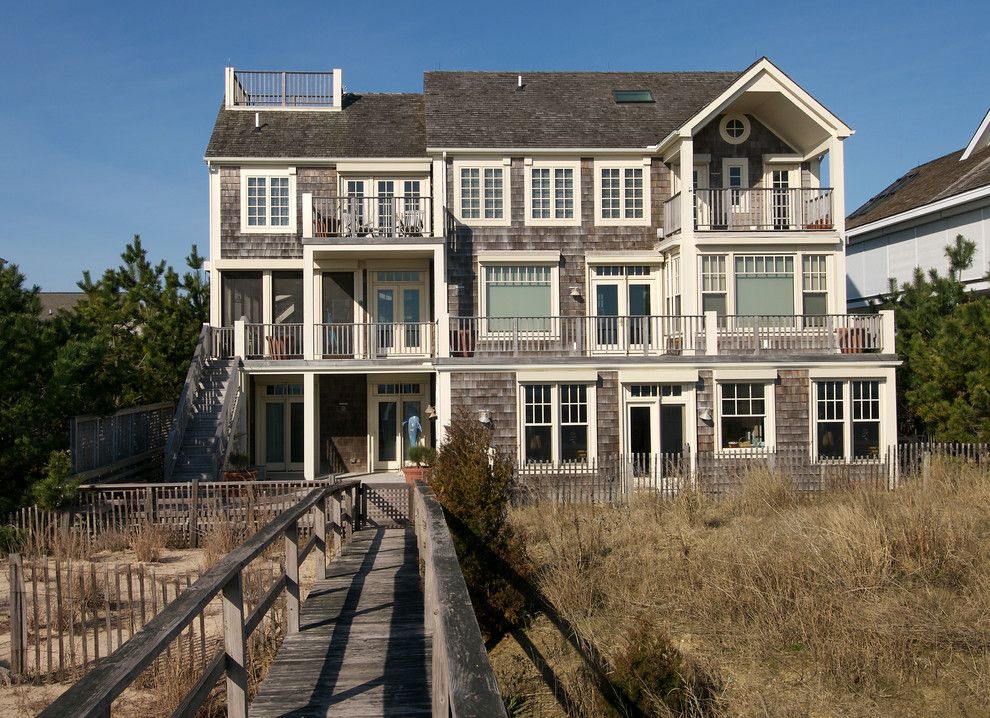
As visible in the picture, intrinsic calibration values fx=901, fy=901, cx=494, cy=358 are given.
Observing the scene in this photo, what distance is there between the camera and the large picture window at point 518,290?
76.6ft

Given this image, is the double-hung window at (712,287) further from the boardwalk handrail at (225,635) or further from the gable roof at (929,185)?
the boardwalk handrail at (225,635)

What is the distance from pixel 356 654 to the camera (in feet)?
22.0

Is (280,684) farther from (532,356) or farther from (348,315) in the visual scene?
(348,315)

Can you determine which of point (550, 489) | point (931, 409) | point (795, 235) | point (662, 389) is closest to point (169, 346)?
point (550, 489)

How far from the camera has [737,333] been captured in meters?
22.0

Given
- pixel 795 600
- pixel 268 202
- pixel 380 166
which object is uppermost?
pixel 380 166

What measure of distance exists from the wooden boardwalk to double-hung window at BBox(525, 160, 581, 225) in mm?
15064

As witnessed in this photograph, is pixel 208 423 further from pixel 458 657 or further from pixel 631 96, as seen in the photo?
pixel 458 657

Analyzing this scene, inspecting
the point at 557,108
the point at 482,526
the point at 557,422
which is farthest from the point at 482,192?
the point at 482,526

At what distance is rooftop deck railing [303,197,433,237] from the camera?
22938 millimetres

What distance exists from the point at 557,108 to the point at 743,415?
10073 mm

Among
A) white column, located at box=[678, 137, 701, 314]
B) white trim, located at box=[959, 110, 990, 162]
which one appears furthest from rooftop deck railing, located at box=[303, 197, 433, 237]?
white trim, located at box=[959, 110, 990, 162]

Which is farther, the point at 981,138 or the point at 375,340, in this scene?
the point at 981,138

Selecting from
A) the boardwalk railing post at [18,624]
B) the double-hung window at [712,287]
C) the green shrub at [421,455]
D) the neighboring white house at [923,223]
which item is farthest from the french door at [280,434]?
the neighboring white house at [923,223]
